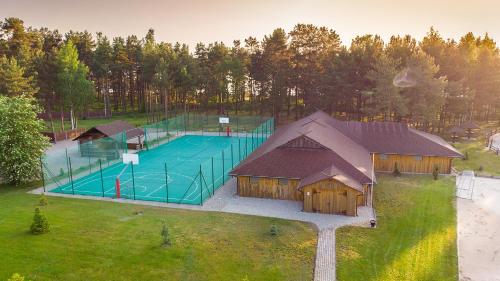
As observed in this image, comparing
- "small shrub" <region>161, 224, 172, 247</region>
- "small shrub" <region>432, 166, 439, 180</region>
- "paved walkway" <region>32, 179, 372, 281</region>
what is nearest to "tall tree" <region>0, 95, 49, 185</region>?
"paved walkway" <region>32, 179, 372, 281</region>

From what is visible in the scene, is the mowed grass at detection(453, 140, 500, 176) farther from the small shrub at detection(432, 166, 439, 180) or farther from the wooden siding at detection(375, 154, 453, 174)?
the small shrub at detection(432, 166, 439, 180)

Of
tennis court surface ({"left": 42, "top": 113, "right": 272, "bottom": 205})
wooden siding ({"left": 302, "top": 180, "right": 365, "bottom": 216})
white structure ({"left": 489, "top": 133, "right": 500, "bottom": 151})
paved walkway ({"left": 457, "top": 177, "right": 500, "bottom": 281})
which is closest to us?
paved walkway ({"left": 457, "top": 177, "right": 500, "bottom": 281})

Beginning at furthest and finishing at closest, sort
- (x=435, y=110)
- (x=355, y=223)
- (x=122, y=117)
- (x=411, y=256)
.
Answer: (x=122, y=117)
(x=435, y=110)
(x=355, y=223)
(x=411, y=256)

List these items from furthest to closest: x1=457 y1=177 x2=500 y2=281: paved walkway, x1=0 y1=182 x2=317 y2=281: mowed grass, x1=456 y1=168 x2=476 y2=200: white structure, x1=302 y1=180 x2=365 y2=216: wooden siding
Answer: x1=456 y1=168 x2=476 y2=200: white structure
x1=302 y1=180 x2=365 y2=216: wooden siding
x1=457 y1=177 x2=500 y2=281: paved walkway
x1=0 y1=182 x2=317 y2=281: mowed grass

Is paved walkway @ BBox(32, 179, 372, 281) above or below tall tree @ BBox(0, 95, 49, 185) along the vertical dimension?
below

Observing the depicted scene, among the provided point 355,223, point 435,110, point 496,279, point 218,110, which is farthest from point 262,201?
point 218,110

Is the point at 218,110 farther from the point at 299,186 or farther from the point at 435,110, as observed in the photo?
the point at 299,186
